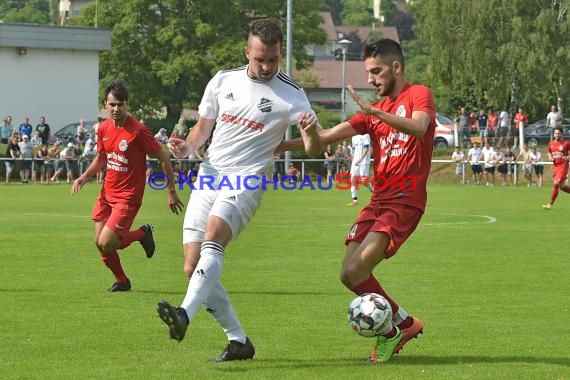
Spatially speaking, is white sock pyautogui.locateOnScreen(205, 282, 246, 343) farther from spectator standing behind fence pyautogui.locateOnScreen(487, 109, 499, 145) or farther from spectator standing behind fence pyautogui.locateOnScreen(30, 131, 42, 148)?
spectator standing behind fence pyautogui.locateOnScreen(487, 109, 499, 145)

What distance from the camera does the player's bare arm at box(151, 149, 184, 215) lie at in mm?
10953

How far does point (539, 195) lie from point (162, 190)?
11917 mm

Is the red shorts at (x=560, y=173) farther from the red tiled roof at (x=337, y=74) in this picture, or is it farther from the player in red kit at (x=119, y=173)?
the red tiled roof at (x=337, y=74)

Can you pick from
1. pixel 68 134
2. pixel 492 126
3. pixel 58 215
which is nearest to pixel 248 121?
pixel 58 215

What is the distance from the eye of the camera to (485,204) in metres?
30.2

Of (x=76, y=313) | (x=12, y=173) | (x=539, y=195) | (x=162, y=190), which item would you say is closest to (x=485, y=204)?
(x=539, y=195)

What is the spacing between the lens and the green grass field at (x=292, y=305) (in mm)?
7836

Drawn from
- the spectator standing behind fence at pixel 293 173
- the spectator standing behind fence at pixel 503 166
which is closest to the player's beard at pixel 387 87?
the spectator standing behind fence at pixel 293 173

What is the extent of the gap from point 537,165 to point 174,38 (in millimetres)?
Answer: 25526

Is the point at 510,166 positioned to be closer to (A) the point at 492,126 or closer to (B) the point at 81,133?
(A) the point at 492,126

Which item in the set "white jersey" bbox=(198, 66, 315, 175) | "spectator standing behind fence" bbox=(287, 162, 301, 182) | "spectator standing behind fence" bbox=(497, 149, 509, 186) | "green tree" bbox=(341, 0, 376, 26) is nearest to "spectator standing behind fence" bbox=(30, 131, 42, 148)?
"spectator standing behind fence" bbox=(287, 162, 301, 182)

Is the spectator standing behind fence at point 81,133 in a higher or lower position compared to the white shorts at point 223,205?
lower

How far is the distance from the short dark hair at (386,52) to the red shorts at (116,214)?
16.1ft

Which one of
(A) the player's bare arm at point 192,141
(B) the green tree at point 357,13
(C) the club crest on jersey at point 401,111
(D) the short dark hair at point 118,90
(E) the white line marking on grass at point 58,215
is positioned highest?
(B) the green tree at point 357,13
